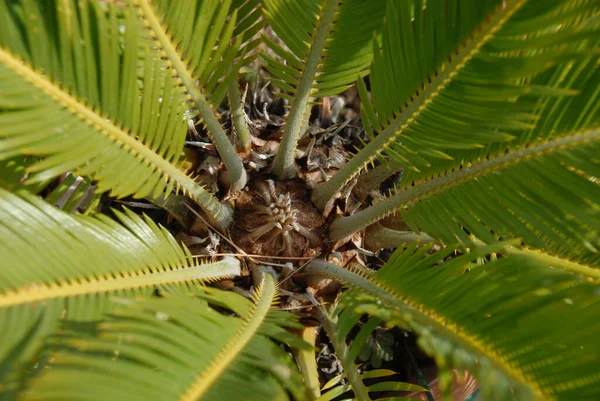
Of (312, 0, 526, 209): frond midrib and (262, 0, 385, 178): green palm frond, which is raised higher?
(262, 0, 385, 178): green palm frond

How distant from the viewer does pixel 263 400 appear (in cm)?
66

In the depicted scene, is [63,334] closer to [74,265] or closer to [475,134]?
[74,265]

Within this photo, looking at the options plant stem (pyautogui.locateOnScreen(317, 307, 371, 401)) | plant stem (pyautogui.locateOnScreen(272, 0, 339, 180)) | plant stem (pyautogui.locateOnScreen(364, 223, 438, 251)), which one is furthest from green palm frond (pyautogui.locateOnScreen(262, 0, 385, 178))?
plant stem (pyautogui.locateOnScreen(317, 307, 371, 401))

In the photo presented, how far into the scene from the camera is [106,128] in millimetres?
835

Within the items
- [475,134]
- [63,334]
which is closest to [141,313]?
[63,334]

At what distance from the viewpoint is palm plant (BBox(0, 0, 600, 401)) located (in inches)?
25.5

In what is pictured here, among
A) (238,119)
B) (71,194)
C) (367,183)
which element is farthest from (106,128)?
A: (367,183)

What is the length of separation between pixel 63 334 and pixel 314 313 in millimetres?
576

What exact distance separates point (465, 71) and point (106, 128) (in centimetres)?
60

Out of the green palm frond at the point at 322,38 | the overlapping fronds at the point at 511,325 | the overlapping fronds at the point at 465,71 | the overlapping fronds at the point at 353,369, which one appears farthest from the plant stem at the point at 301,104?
the overlapping fronds at the point at 511,325

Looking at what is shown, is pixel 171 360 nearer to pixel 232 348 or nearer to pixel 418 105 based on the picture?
pixel 232 348

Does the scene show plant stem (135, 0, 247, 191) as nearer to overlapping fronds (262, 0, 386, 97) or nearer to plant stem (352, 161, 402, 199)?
overlapping fronds (262, 0, 386, 97)

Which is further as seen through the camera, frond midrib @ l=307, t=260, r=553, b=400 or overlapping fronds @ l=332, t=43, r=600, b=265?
overlapping fronds @ l=332, t=43, r=600, b=265

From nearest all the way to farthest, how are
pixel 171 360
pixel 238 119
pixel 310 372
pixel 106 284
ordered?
1. pixel 171 360
2. pixel 106 284
3. pixel 310 372
4. pixel 238 119
